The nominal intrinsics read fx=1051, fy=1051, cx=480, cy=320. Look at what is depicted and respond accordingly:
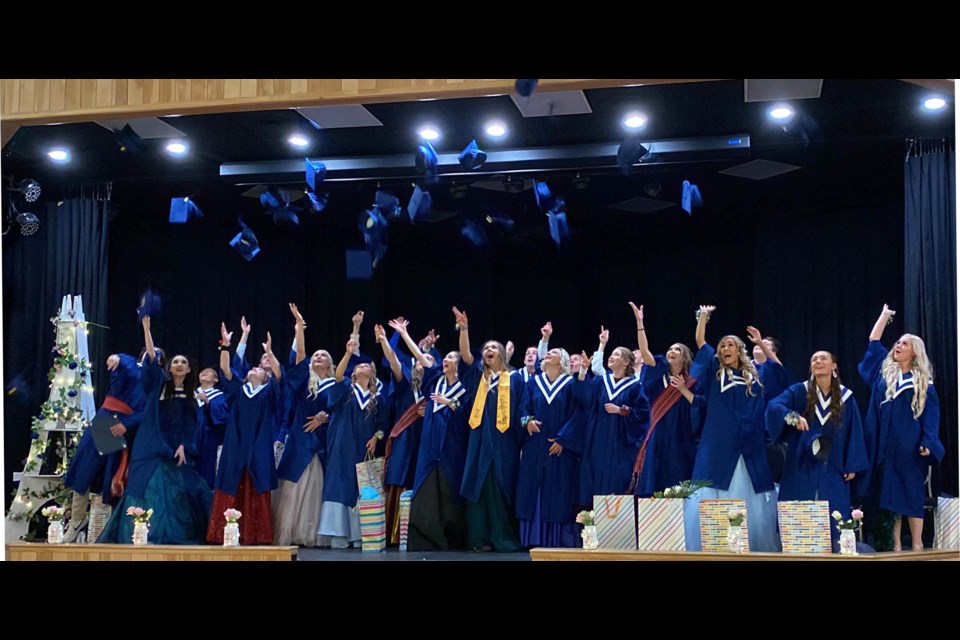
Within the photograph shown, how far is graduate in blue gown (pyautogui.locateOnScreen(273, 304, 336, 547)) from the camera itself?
7.73 m

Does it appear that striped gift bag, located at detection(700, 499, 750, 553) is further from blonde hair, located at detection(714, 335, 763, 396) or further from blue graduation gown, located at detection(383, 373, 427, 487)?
blue graduation gown, located at detection(383, 373, 427, 487)

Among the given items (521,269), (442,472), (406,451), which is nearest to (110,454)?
(406,451)

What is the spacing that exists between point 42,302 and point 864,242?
6850 mm

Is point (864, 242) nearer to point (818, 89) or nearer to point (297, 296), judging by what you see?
point (818, 89)

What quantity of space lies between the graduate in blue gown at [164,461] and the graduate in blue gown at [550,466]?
7.74 feet

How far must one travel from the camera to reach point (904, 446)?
6.70 meters

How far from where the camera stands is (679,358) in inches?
281

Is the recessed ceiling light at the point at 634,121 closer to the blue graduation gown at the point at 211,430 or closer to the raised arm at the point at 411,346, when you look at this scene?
the raised arm at the point at 411,346

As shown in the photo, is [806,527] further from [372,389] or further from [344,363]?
[344,363]

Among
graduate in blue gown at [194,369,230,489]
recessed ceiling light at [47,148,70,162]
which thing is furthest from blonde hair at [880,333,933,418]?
recessed ceiling light at [47,148,70,162]

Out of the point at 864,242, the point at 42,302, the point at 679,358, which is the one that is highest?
the point at 864,242

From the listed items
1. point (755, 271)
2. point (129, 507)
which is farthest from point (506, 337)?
point (129, 507)

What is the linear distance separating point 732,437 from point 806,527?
847mm

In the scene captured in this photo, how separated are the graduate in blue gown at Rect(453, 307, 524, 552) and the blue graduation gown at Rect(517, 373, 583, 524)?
9cm
